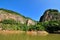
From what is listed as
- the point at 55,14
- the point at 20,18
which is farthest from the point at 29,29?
the point at 20,18

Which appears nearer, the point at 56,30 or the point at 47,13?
the point at 56,30

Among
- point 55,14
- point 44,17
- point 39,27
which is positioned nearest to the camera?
point 39,27

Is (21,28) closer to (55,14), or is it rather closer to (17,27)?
(17,27)

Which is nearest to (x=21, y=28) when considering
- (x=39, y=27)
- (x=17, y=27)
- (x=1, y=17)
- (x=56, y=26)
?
(x=17, y=27)

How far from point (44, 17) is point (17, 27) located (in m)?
21.8

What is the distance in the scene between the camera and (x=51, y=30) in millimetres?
48844

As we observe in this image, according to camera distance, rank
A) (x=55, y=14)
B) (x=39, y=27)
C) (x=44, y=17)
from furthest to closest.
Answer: (x=44, y=17)
(x=55, y=14)
(x=39, y=27)

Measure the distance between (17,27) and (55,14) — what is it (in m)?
19.5

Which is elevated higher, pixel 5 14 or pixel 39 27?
pixel 5 14

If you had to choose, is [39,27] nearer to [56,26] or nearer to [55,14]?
[56,26]

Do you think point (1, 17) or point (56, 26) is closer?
point (56, 26)

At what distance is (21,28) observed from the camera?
50.9 meters

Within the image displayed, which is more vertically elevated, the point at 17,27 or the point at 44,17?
the point at 44,17

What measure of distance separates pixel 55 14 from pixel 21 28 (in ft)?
61.7
